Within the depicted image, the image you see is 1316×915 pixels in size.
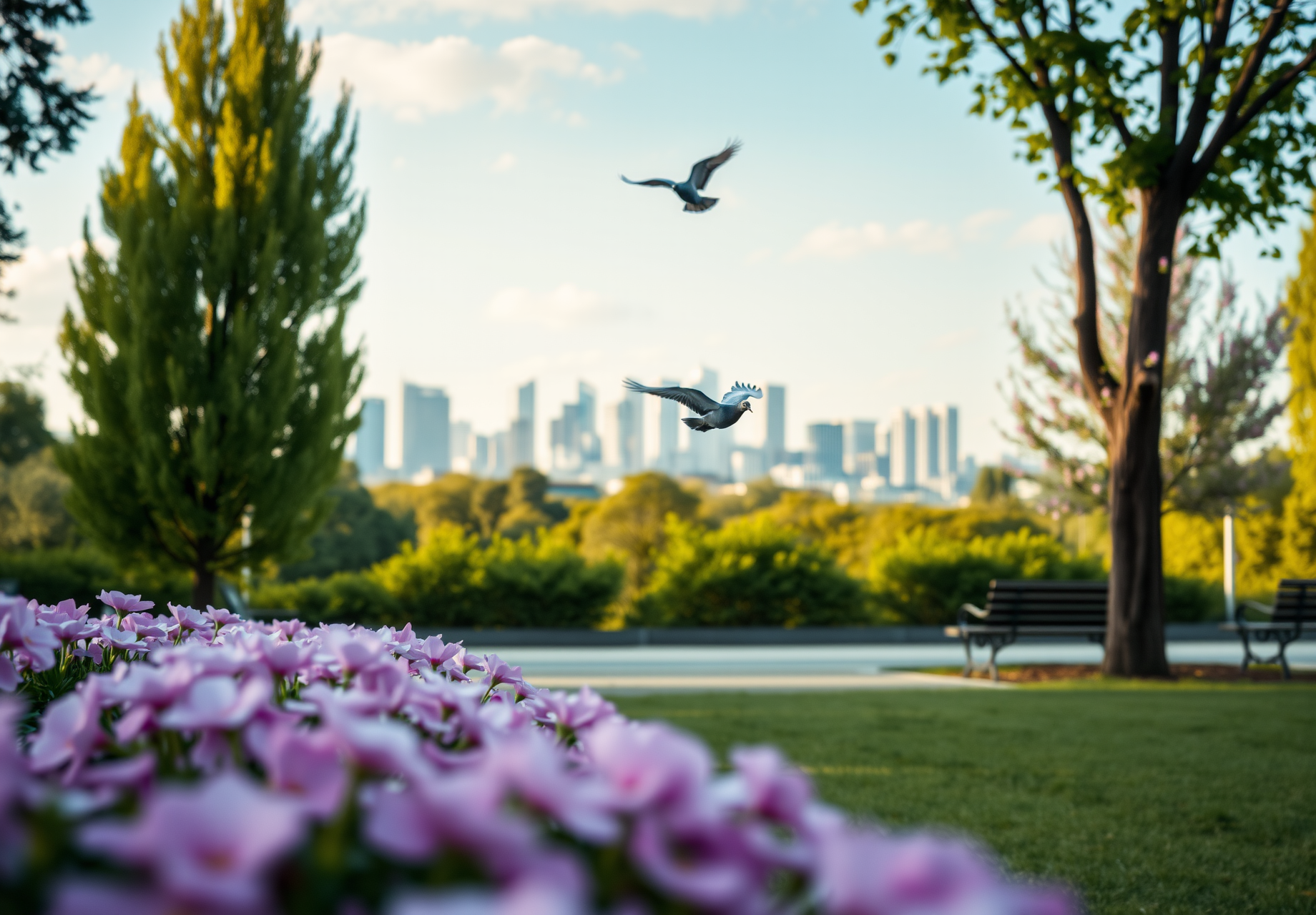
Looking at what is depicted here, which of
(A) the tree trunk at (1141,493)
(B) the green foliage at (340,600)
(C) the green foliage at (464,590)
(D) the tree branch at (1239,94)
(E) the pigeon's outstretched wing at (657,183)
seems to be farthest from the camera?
(C) the green foliage at (464,590)

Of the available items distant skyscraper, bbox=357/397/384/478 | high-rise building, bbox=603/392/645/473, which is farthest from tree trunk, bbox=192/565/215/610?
distant skyscraper, bbox=357/397/384/478

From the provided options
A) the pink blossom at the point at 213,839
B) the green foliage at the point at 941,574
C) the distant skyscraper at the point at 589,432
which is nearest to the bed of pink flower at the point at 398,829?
the pink blossom at the point at 213,839

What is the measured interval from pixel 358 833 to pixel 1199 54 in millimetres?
10756

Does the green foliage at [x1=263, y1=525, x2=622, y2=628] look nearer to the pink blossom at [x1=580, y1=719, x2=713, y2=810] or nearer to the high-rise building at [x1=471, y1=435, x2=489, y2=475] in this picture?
the pink blossom at [x1=580, y1=719, x2=713, y2=810]

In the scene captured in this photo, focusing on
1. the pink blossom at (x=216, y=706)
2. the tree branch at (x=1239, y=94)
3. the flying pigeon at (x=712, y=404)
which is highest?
the tree branch at (x=1239, y=94)

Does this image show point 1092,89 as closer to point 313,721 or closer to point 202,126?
point 202,126

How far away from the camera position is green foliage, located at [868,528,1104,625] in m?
16.0

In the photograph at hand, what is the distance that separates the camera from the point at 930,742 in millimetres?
5996

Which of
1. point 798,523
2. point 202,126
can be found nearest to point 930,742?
point 202,126

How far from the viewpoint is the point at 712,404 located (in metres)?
1.53

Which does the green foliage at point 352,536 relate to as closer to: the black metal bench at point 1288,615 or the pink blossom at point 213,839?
the black metal bench at point 1288,615

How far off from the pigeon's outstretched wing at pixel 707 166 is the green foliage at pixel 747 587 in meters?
13.4

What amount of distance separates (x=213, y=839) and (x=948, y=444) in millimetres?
156239

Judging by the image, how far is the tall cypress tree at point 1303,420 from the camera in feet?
66.7
